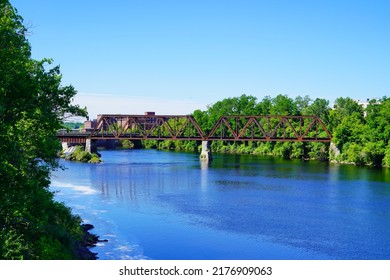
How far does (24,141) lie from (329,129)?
306ft

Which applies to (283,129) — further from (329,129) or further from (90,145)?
(90,145)

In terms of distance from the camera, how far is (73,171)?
70875 mm

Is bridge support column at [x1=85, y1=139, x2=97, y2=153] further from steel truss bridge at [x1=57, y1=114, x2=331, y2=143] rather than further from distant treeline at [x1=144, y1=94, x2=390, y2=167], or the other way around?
distant treeline at [x1=144, y1=94, x2=390, y2=167]

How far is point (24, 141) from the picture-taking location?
1962 cm

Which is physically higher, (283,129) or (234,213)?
(283,129)

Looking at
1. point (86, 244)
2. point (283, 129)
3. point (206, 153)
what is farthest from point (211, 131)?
point (86, 244)

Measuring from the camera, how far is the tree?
1556 centimetres

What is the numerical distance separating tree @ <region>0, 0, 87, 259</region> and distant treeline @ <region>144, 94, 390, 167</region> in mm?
66407

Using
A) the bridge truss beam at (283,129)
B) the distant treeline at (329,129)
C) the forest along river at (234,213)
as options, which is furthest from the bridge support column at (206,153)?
the forest along river at (234,213)

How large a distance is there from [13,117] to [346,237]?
71.7 feet

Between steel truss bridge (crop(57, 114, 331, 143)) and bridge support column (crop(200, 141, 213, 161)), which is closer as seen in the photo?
bridge support column (crop(200, 141, 213, 161))

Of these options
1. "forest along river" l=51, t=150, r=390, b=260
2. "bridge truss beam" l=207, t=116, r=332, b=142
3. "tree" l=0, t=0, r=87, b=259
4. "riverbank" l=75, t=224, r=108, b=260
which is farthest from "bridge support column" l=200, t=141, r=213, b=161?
"tree" l=0, t=0, r=87, b=259
